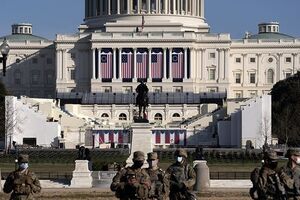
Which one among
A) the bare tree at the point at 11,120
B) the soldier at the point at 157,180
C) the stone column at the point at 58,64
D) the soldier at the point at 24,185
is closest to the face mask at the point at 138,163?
the soldier at the point at 157,180

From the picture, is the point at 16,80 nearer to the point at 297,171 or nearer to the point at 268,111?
the point at 268,111

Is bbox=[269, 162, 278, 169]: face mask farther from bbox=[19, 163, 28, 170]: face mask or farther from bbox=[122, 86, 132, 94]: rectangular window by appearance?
bbox=[122, 86, 132, 94]: rectangular window

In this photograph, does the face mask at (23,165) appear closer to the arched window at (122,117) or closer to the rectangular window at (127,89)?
the arched window at (122,117)

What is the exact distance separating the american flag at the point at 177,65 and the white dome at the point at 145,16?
7457 millimetres

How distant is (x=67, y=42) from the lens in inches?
7323

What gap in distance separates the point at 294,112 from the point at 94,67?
62197mm

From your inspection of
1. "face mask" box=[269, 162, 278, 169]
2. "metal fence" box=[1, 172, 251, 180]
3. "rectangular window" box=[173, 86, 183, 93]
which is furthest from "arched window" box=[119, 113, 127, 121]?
"face mask" box=[269, 162, 278, 169]

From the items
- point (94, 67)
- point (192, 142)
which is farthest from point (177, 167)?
point (94, 67)

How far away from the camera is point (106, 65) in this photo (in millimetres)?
183125

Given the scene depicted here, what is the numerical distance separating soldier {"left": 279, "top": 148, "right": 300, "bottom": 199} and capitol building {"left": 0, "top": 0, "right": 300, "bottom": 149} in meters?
147

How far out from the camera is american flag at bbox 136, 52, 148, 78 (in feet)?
597

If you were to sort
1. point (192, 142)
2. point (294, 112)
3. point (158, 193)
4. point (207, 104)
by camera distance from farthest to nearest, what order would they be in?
1. point (207, 104)
2. point (192, 142)
3. point (294, 112)
4. point (158, 193)

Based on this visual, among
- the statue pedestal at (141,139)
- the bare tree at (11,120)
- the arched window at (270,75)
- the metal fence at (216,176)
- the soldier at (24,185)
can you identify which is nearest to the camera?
the soldier at (24,185)

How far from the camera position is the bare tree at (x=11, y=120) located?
4875 inches
